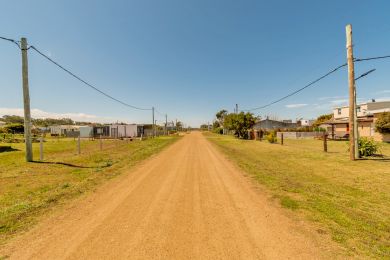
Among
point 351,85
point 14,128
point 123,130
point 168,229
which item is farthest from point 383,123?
point 14,128

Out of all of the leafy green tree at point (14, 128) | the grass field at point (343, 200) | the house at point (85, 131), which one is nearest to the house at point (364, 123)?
the grass field at point (343, 200)

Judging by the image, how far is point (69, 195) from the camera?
647 centimetres

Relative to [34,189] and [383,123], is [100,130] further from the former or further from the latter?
[383,123]

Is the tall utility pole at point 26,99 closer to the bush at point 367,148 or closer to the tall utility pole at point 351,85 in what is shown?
the tall utility pole at point 351,85

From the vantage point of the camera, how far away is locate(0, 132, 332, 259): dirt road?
336cm

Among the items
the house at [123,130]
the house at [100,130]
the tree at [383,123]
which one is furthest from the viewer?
the house at [100,130]

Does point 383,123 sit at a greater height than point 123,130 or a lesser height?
greater

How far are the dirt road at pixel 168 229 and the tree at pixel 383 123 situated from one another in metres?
30.5

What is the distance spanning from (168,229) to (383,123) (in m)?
34.4

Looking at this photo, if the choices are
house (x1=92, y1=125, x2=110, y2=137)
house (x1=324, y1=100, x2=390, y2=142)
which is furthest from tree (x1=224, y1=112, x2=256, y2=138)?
house (x1=92, y1=125, x2=110, y2=137)

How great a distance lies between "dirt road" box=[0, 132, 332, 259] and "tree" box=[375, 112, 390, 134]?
3046 cm

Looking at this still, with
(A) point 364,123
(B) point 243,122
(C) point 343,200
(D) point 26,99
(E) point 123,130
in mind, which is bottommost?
(C) point 343,200

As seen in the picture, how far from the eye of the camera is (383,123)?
91.2ft

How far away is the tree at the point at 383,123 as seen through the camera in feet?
89.7
